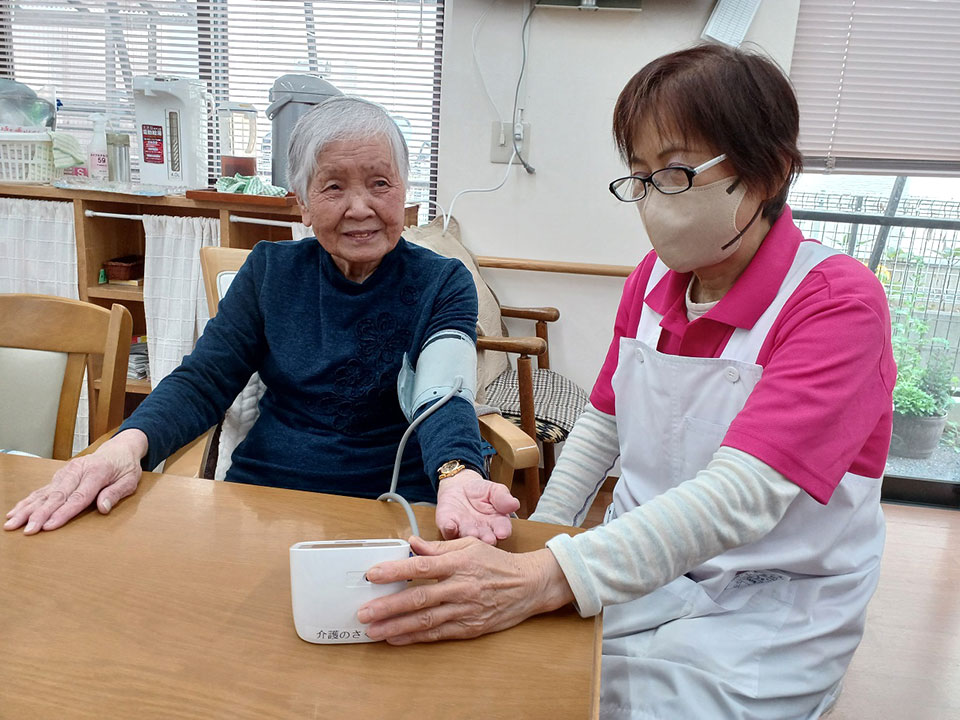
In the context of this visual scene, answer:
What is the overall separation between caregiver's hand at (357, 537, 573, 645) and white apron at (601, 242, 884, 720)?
0.21 m

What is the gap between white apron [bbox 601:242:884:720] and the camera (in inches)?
32.8

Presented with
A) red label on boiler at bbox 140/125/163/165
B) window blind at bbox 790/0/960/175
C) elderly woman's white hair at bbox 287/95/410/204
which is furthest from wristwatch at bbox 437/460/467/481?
window blind at bbox 790/0/960/175

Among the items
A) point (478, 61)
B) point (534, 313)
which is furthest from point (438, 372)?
point (478, 61)

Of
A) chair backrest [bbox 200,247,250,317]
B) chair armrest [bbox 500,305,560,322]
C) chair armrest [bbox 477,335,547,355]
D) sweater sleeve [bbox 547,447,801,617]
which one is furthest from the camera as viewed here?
chair armrest [bbox 500,305,560,322]

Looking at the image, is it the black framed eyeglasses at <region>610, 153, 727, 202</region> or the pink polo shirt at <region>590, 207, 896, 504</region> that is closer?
the pink polo shirt at <region>590, 207, 896, 504</region>

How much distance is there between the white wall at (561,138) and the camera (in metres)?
2.53

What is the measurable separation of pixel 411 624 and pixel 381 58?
8.69 ft

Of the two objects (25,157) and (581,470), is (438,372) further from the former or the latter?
(25,157)

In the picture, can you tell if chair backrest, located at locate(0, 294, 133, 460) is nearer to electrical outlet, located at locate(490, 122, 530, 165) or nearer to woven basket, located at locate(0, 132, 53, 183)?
woven basket, located at locate(0, 132, 53, 183)

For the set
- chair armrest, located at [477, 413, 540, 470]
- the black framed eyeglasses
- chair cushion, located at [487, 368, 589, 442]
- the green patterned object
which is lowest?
chair cushion, located at [487, 368, 589, 442]

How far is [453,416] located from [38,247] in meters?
2.16

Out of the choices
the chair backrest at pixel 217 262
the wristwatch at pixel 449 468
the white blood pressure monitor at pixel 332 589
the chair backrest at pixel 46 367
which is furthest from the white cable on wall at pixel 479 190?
the white blood pressure monitor at pixel 332 589

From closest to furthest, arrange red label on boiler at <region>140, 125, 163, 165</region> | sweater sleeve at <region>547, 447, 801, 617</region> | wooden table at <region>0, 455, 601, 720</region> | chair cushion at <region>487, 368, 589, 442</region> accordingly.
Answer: wooden table at <region>0, 455, 601, 720</region>
sweater sleeve at <region>547, 447, 801, 617</region>
chair cushion at <region>487, 368, 589, 442</region>
red label on boiler at <region>140, 125, 163, 165</region>

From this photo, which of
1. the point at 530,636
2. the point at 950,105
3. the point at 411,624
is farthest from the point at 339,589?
the point at 950,105
